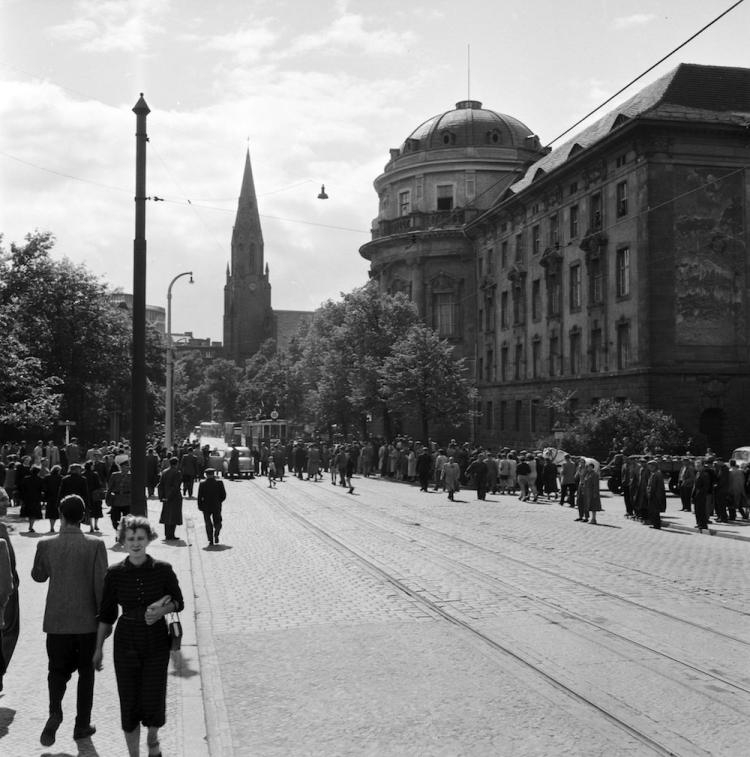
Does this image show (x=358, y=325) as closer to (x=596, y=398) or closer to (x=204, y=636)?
(x=596, y=398)

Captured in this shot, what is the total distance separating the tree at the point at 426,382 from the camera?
1876 inches

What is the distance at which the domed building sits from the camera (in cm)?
6906

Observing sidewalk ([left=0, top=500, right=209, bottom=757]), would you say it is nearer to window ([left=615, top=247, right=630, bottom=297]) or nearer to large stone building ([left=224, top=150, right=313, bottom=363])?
window ([left=615, top=247, right=630, bottom=297])

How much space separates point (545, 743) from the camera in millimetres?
6422

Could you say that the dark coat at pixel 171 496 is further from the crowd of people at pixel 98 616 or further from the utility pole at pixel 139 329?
the crowd of people at pixel 98 616

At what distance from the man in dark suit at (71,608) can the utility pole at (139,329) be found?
5.98 metres

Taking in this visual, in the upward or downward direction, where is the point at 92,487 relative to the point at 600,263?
downward

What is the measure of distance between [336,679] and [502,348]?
5216 cm

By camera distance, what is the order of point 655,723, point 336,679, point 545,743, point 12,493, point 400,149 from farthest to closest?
point 400,149 → point 12,493 → point 336,679 → point 655,723 → point 545,743

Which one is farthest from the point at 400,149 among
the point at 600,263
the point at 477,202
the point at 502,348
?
the point at 600,263

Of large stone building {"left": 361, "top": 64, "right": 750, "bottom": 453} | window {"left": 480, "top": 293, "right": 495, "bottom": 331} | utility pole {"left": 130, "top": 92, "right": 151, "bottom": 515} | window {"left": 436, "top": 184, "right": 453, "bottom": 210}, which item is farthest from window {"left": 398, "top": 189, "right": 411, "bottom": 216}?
utility pole {"left": 130, "top": 92, "right": 151, "bottom": 515}

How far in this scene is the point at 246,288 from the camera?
522ft

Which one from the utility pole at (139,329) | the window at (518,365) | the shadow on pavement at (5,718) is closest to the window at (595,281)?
the window at (518,365)

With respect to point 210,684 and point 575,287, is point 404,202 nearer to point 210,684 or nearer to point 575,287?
point 575,287
